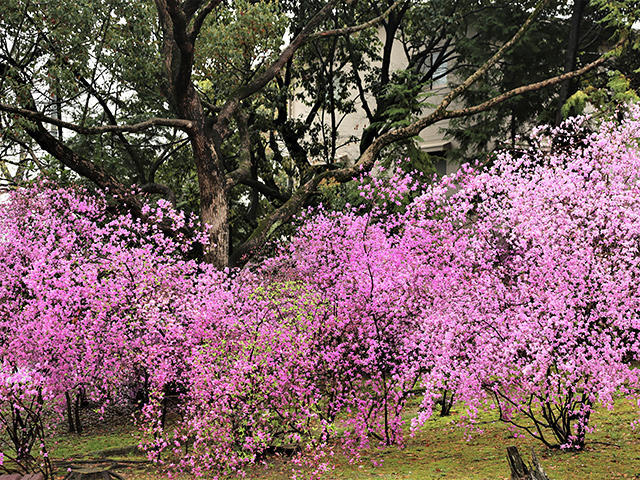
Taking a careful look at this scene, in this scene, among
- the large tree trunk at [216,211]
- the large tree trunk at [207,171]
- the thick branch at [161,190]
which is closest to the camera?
the large tree trunk at [216,211]

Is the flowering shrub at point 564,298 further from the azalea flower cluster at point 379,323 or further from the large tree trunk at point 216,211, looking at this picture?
the large tree trunk at point 216,211

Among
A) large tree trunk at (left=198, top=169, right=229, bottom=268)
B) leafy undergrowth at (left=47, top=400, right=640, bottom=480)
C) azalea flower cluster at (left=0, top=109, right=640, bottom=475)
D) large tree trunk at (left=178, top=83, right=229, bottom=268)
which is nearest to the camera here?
azalea flower cluster at (left=0, top=109, right=640, bottom=475)

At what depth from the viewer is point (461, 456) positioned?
962 centimetres

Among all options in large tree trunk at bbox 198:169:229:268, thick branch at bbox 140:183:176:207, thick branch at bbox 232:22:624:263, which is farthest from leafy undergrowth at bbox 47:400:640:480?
thick branch at bbox 140:183:176:207

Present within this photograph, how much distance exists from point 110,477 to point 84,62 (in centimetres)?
1133

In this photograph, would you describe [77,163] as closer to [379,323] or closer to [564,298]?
[379,323]

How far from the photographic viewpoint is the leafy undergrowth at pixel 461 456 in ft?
27.3

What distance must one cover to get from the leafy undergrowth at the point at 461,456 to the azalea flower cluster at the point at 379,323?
37 centimetres

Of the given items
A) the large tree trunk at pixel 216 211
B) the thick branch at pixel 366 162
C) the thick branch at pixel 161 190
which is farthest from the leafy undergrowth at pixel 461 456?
the thick branch at pixel 161 190

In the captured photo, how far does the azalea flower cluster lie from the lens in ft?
25.6

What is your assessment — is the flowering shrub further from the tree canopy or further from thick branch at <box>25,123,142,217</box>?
thick branch at <box>25,123,142,217</box>

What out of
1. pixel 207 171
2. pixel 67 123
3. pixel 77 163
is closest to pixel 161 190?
pixel 207 171

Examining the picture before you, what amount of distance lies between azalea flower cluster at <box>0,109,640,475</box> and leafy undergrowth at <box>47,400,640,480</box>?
369mm

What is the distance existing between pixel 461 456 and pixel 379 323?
2.44m
